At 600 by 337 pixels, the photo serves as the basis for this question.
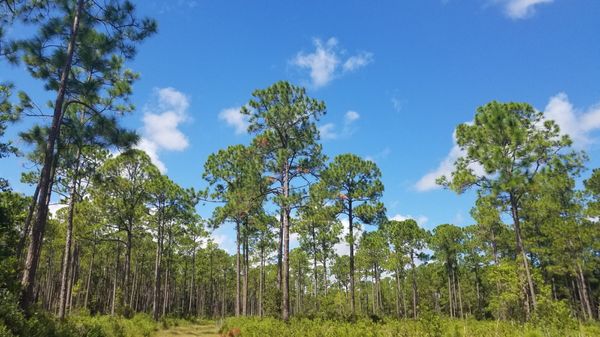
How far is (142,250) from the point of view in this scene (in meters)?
47.2

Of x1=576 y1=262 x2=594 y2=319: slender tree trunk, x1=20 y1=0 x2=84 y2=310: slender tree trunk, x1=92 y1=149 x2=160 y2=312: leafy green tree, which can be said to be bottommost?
x1=576 y1=262 x2=594 y2=319: slender tree trunk

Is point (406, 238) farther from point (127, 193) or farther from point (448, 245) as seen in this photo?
point (127, 193)

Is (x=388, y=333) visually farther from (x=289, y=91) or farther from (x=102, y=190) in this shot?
(x=102, y=190)

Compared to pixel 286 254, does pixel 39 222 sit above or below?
above

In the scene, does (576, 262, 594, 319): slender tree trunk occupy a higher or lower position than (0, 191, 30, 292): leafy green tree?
lower

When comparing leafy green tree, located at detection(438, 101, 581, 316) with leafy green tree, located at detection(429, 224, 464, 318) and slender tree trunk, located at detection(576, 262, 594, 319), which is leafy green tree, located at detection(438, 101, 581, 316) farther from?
leafy green tree, located at detection(429, 224, 464, 318)

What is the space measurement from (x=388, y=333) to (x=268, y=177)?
12187mm

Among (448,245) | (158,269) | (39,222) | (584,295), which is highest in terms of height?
(448,245)

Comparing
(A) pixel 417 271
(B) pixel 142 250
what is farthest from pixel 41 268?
(A) pixel 417 271

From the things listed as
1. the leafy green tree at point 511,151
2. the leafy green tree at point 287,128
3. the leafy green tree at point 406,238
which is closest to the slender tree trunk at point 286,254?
the leafy green tree at point 287,128

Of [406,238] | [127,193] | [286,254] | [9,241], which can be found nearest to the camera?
[9,241]

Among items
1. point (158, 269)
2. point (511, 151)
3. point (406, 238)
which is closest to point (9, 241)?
point (158, 269)

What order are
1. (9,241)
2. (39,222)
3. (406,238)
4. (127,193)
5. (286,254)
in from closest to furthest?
(39,222) → (9,241) → (286,254) → (127,193) → (406,238)


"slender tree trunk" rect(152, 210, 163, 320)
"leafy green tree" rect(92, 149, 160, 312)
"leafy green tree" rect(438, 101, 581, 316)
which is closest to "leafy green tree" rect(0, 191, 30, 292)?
"leafy green tree" rect(92, 149, 160, 312)
